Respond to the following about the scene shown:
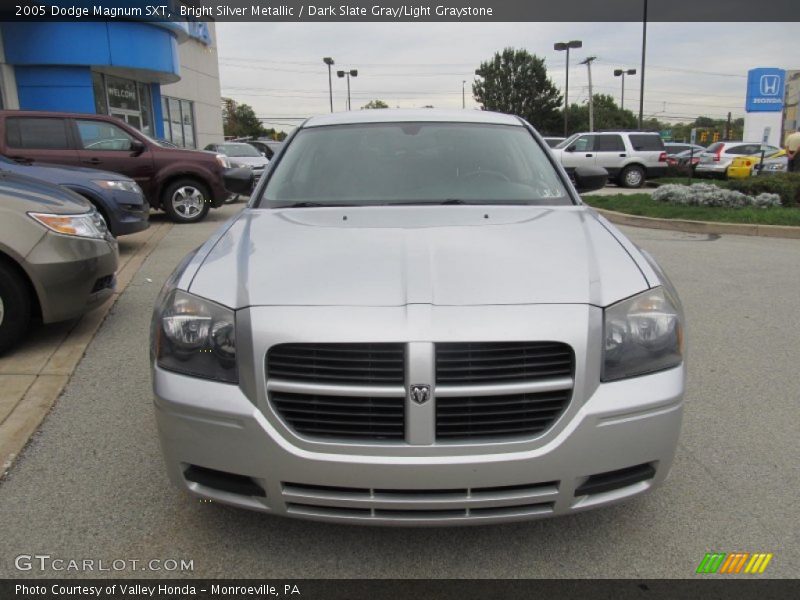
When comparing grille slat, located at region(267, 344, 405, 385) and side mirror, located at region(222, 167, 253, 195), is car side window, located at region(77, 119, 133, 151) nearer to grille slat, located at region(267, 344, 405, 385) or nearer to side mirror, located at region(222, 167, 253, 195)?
side mirror, located at region(222, 167, 253, 195)

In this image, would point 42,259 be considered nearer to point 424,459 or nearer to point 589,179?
point 424,459

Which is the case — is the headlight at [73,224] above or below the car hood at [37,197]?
below

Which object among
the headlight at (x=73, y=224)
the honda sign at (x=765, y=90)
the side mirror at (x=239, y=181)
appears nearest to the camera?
the side mirror at (x=239, y=181)

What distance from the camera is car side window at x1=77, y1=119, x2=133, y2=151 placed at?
10.3 m

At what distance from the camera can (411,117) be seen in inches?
157

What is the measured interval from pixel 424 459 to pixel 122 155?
10109mm

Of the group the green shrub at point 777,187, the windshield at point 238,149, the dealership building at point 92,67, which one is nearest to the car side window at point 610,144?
the green shrub at point 777,187

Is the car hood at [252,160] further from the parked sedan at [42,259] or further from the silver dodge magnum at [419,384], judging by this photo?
the silver dodge magnum at [419,384]

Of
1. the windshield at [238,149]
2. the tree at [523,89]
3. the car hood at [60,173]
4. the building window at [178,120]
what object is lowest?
the car hood at [60,173]

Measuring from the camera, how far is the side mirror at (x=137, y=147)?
34.7 feet

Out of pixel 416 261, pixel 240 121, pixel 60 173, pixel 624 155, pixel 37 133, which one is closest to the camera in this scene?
pixel 416 261

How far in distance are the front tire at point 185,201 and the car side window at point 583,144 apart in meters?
13.2

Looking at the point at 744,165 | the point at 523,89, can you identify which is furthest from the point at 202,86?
the point at 523,89
